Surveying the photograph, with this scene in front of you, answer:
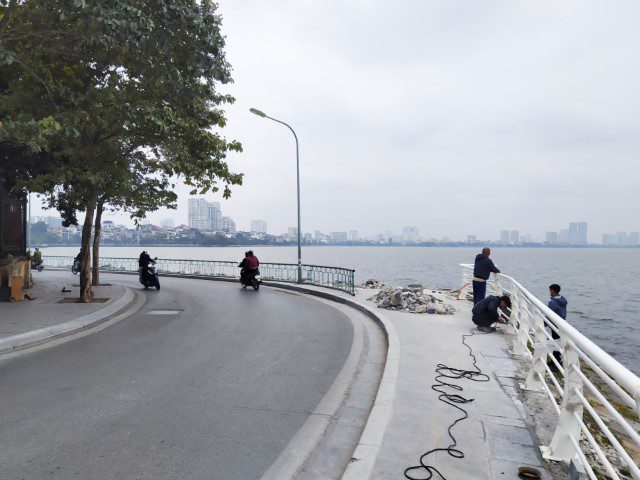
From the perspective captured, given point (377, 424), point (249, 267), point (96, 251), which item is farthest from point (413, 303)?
point (96, 251)

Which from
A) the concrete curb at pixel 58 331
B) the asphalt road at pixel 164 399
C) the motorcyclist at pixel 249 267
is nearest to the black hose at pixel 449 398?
the asphalt road at pixel 164 399

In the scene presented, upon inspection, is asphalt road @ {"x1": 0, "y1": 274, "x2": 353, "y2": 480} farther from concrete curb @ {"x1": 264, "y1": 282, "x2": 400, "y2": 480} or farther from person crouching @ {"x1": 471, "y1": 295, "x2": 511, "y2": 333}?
person crouching @ {"x1": 471, "y1": 295, "x2": 511, "y2": 333}

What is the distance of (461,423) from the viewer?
180 inches

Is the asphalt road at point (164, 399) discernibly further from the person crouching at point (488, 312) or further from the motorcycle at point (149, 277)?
the motorcycle at point (149, 277)

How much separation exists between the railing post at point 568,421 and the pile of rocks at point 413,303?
7985mm

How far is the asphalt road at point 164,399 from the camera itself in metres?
3.97

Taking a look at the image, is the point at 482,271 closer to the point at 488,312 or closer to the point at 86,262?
the point at 488,312

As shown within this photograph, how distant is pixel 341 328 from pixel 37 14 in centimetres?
1110

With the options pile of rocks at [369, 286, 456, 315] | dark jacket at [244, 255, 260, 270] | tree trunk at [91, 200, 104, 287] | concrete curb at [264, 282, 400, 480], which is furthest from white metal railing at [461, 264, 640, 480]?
tree trunk at [91, 200, 104, 287]

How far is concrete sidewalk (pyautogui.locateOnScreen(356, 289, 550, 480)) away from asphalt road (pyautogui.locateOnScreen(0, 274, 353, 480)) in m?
1.13

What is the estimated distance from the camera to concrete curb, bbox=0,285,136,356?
8422 mm

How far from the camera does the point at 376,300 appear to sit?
13859 mm

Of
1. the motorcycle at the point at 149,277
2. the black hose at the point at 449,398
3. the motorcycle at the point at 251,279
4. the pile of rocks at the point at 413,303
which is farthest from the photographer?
the motorcycle at the point at 149,277

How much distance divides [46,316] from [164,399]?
7802 mm
